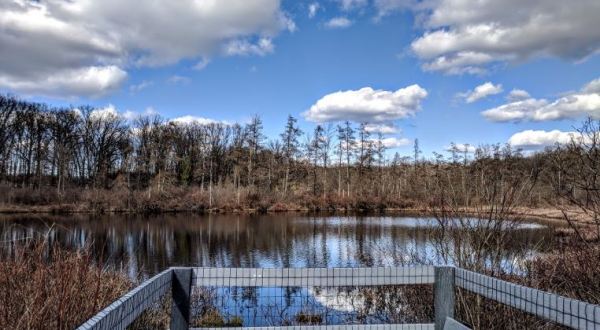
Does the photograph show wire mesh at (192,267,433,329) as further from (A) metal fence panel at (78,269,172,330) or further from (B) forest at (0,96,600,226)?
(B) forest at (0,96,600,226)

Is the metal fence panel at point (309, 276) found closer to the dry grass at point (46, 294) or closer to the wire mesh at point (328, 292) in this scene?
the wire mesh at point (328, 292)

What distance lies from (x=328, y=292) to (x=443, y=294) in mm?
9473

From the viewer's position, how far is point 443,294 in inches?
138

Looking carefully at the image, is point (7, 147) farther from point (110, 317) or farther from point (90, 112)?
point (110, 317)

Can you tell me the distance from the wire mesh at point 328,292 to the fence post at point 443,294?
7 cm

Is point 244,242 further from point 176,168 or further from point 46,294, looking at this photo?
point 176,168

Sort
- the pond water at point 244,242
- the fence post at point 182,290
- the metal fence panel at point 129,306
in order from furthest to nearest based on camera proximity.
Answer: the pond water at point 244,242 → the fence post at point 182,290 → the metal fence panel at point 129,306

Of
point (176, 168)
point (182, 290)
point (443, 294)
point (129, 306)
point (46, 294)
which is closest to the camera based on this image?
point (129, 306)

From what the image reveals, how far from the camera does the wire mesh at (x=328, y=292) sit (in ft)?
10.9

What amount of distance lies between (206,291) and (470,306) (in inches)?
308

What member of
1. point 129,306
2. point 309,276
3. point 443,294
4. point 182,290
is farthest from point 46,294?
point 443,294

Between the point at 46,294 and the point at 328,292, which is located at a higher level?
the point at 46,294

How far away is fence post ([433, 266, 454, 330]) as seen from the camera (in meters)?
3.46

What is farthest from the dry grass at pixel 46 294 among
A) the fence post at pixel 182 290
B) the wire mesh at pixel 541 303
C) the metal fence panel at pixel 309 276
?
the wire mesh at pixel 541 303
